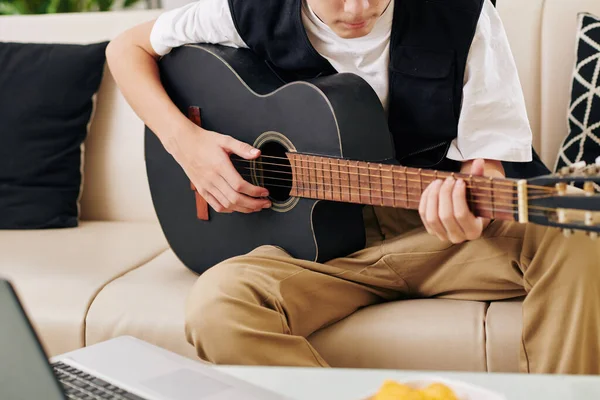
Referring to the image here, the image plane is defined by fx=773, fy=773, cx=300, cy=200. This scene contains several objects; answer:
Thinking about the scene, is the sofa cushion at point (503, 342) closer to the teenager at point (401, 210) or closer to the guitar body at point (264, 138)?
the teenager at point (401, 210)

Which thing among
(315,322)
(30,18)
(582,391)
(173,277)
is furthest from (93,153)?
(582,391)

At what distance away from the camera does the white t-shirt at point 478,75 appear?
1368 millimetres

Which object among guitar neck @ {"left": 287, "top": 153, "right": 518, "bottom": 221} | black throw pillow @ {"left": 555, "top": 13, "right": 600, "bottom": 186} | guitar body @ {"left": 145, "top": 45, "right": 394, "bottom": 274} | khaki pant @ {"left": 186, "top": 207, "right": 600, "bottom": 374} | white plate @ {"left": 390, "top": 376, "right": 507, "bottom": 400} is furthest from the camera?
black throw pillow @ {"left": 555, "top": 13, "right": 600, "bottom": 186}

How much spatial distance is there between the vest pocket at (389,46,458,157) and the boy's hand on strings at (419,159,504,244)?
0.83ft

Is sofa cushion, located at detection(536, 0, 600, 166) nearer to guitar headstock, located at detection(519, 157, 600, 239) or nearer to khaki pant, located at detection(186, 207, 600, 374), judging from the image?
khaki pant, located at detection(186, 207, 600, 374)

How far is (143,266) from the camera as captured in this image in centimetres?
166

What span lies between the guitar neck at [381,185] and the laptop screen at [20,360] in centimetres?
66

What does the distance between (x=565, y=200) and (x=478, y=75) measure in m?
0.49

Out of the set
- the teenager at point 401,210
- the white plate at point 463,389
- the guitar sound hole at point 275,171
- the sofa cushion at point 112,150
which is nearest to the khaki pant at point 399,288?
the teenager at point 401,210

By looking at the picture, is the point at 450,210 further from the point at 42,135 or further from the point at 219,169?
the point at 42,135

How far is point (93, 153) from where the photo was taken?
205cm

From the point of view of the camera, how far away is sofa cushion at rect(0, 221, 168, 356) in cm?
143

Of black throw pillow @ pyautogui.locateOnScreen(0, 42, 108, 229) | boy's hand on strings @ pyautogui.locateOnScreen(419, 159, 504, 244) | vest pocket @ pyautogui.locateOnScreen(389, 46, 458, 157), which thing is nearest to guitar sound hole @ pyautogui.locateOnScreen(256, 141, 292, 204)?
vest pocket @ pyautogui.locateOnScreen(389, 46, 458, 157)

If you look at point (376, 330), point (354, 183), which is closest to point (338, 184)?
point (354, 183)
